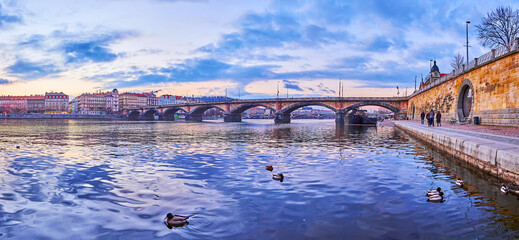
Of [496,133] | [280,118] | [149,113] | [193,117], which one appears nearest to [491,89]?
[496,133]

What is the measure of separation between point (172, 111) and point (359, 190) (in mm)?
126002

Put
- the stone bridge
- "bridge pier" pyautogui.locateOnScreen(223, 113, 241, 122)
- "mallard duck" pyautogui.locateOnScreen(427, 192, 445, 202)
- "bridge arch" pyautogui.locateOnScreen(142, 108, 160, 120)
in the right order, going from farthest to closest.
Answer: "bridge arch" pyautogui.locateOnScreen(142, 108, 160, 120), "bridge pier" pyautogui.locateOnScreen(223, 113, 241, 122), the stone bridge, "mallard duck" pyautogui.locateOnScreen(427, 192, 445, 202)

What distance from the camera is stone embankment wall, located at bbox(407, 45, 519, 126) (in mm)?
22625

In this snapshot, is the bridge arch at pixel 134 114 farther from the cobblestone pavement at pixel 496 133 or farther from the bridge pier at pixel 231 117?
the cobblestone pavement at pixel 496 133

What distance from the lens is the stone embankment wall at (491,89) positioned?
22625 millimetres

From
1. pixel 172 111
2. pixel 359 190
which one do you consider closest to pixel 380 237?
pixel 359 190

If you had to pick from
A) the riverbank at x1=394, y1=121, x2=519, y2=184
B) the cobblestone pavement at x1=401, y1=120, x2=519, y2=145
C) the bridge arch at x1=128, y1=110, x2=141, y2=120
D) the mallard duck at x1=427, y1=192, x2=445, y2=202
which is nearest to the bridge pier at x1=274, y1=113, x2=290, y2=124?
the cobblestone pavement at x1=401, y1=120, x2=519, y2=145

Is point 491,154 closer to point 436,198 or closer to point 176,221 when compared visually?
point 436,198

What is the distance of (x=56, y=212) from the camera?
7.19 m

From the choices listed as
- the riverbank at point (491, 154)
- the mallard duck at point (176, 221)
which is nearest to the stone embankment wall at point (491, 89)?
the riverbank at point (491, 154)

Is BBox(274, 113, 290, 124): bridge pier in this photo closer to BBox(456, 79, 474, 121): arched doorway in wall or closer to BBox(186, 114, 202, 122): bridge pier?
BBox(186, 114, 202, 122): bridge pier

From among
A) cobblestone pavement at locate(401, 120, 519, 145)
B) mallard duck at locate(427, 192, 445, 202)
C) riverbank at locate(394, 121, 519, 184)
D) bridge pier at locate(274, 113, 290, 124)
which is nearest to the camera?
mallard duck at locate(427, 192, 445, 202)

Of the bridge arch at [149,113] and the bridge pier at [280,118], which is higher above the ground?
the bridge arch at [149,113]

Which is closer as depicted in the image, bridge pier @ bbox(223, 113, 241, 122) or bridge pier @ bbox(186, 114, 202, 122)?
bridge pier @ bbox(223, 113, 241, 122)
